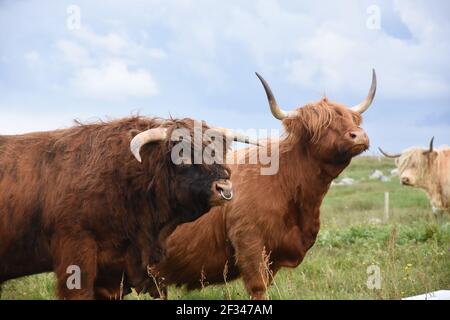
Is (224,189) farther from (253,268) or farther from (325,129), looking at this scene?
(325,129)

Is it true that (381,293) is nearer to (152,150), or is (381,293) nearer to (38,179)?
(152,150)

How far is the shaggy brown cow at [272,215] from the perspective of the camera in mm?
6207

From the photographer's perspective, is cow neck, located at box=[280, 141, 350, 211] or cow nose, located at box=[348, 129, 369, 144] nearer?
cow nose, located at box=[348, 129, 369, 144]

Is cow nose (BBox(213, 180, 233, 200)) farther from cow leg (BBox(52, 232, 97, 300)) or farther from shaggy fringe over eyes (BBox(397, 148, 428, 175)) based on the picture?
shaggy fringe over eyes (BBox(397, 148, 428, 175))

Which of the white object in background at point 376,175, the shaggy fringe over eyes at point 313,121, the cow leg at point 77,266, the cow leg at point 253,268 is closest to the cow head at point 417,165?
the shaggy fringe over eyes at point 313,121

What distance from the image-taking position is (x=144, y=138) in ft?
17.3

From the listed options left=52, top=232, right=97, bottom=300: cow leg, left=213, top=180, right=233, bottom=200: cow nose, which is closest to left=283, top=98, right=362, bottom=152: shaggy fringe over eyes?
left=213, top=180, right=233, bottom=200: cow nose

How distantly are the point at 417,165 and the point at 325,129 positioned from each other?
33.2ft

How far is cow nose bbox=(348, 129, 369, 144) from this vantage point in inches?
235

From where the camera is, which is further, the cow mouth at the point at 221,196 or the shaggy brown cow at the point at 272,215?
the shaggy brown cow at the point at 272,215

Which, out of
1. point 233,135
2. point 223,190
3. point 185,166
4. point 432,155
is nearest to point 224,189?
point 223,190

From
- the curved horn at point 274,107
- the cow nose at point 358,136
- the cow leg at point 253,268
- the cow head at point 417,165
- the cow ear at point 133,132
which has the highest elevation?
the curved horn at point 274,107

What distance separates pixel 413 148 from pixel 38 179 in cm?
1193

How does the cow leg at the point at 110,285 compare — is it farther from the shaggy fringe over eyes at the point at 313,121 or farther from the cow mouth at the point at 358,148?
the cow mouth at the point at 358,148
